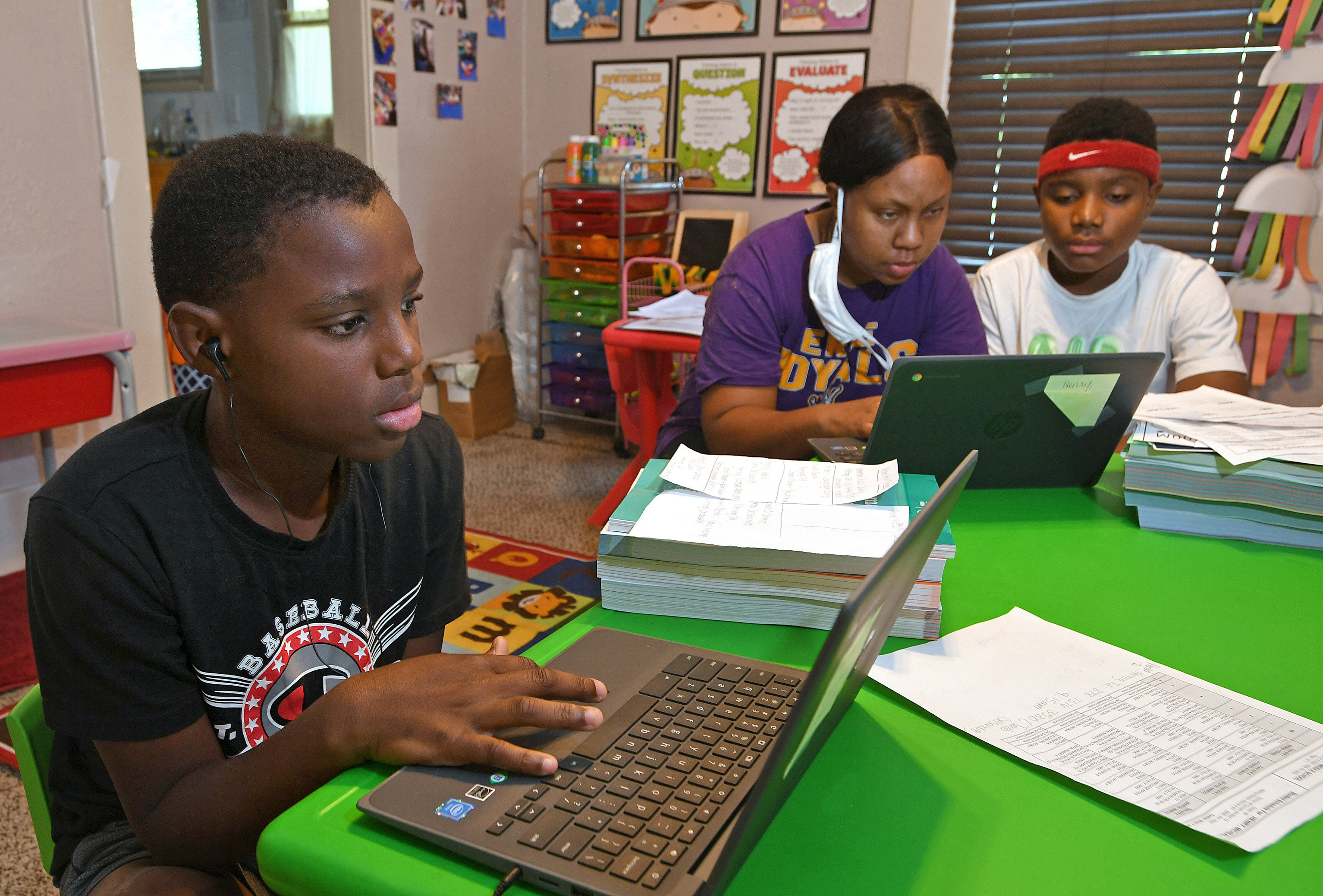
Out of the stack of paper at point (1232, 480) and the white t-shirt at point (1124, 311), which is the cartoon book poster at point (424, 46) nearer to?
the white t-shirt at point (1124, 311)

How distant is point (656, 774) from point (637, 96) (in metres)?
3.65

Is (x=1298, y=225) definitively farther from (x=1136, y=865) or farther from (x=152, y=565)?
(x=152, y=565)

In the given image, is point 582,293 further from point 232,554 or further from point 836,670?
point 836,670

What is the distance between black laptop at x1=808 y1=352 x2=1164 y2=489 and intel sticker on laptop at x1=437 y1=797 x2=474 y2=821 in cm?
65

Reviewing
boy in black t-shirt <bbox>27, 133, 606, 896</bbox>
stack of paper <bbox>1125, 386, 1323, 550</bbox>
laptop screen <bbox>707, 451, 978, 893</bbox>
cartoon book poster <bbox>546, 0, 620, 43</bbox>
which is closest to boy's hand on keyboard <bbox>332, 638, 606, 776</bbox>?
boy in black t-shirt <bbox>27, 133, 606, 896</bbox>

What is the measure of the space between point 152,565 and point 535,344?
3.25m

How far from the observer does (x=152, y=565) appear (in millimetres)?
731

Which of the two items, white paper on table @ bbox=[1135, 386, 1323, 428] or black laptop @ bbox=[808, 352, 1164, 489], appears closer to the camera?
black laptop @ bbox=[808, 352, 1164, 489]

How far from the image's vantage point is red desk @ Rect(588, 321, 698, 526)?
2449 mm

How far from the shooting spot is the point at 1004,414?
3.59 ft

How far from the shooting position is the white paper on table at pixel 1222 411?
3.78 feet

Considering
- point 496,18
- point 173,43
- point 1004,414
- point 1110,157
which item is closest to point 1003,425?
point 1004,414

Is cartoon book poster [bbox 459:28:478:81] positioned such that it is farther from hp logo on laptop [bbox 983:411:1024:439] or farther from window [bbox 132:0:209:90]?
hp logo on laptop [bbox 983:411:1024:439]

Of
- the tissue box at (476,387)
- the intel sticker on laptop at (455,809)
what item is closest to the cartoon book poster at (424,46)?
the tissue box at (476,387)
